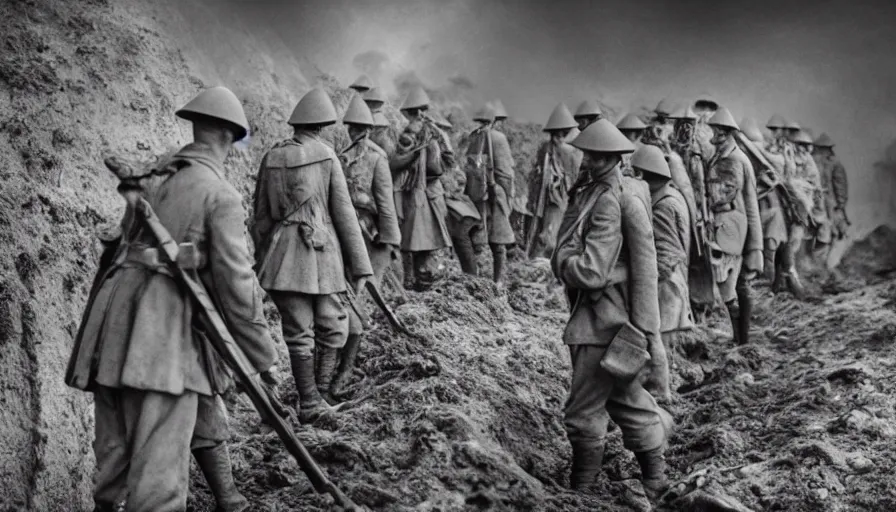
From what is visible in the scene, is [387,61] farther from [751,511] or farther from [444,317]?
[751,511]

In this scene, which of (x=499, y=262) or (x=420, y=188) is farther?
(x=499, y=262)

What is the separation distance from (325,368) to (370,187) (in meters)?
2.42

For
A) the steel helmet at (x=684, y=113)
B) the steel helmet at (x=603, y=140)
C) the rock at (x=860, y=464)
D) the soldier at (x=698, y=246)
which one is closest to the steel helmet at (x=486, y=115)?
the steel helmet at (x=684, y=113)

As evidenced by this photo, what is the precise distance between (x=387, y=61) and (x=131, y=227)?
1281cm

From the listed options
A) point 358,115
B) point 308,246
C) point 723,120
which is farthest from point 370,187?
point 723,120

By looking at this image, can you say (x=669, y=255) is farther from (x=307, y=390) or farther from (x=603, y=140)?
(x=307, y=390)

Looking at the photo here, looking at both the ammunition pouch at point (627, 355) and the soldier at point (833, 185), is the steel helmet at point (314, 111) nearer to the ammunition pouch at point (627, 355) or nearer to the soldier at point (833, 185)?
the ammunition pouch at point (627, 355)

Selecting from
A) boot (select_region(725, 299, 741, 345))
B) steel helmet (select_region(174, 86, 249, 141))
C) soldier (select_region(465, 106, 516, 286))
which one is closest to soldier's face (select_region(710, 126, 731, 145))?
boot (select_region(725, 299, 741, 345))

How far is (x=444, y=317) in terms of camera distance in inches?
360

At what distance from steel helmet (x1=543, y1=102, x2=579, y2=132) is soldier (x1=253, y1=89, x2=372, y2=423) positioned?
242 inches

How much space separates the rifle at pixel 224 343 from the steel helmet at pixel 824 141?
1490cm

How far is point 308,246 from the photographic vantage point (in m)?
6.11

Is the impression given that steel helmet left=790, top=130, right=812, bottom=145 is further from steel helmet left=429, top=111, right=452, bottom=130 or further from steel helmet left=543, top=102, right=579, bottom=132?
steel helmet left=429, top=111, right=452, bottom=130

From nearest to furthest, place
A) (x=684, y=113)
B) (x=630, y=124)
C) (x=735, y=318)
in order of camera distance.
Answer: (x=735, y=318) → (x=630, y=124) → (x=684, y=113)
